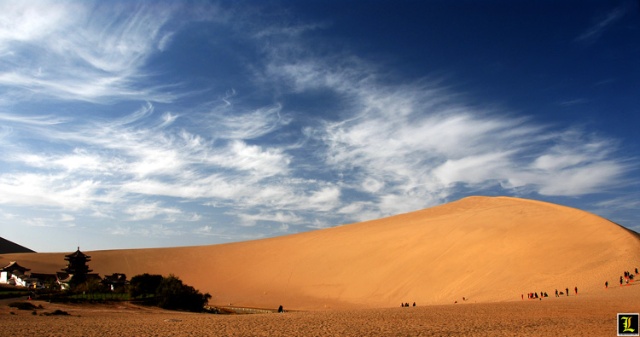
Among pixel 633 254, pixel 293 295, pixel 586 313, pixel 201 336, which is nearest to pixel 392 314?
pixel 586 313

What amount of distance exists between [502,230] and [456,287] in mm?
11459

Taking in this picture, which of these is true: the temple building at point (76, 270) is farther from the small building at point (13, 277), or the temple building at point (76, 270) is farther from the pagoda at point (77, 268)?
the small building at point (13, 277)

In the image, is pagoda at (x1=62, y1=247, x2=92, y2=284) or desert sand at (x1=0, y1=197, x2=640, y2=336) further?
pagoda at (x1=62, y1=247, x2=92, y2=284)

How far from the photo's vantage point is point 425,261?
4406 cm

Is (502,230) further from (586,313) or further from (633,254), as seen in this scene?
(586,313)

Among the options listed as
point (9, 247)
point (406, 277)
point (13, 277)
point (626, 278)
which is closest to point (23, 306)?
point (13, 277)

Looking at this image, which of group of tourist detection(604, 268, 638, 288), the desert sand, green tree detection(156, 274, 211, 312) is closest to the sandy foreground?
the desert sand

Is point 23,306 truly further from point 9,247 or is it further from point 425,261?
point 9,247

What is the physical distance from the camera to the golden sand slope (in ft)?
113

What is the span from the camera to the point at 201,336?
15.6 m

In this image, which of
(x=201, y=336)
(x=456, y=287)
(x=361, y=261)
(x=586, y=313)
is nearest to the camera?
(x=201, y=336)

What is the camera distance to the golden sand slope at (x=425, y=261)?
34.4 meters

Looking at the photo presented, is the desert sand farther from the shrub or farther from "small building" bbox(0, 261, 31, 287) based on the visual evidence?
"small building" bbox(0, 261, 31, 287)

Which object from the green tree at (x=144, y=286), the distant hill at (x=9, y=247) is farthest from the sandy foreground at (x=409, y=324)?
the distant hill at (x=9, y=247)
